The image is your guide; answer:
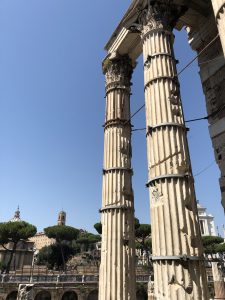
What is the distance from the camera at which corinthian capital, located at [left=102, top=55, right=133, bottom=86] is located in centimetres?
1047

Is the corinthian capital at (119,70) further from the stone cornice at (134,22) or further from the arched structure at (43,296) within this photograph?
the arched structure at (43,296)

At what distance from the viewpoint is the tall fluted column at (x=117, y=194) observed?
7285 mm

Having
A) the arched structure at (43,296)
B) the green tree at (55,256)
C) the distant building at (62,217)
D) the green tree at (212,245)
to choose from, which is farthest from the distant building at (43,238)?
the arched structure at (43,296)

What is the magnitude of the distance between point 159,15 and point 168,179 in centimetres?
528

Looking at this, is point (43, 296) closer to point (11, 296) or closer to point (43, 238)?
point (11, 296)

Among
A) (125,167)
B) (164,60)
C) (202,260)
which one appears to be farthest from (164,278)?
(164,60)

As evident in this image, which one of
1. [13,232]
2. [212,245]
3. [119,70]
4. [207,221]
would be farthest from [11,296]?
[207,221]

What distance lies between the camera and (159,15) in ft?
26.2

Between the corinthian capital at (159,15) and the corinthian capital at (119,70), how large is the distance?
91.5 inches

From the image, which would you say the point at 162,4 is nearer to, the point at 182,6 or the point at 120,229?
the point at 182,6

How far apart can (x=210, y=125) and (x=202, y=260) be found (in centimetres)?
415

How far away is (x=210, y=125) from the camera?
25.7 ft

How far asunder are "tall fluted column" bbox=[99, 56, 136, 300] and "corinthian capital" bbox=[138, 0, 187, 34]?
2.54 m

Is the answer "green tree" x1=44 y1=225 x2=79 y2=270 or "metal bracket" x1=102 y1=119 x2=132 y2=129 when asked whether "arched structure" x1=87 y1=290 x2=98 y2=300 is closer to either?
"green tree" x1=44 y1=225 x2=79 y2=270
